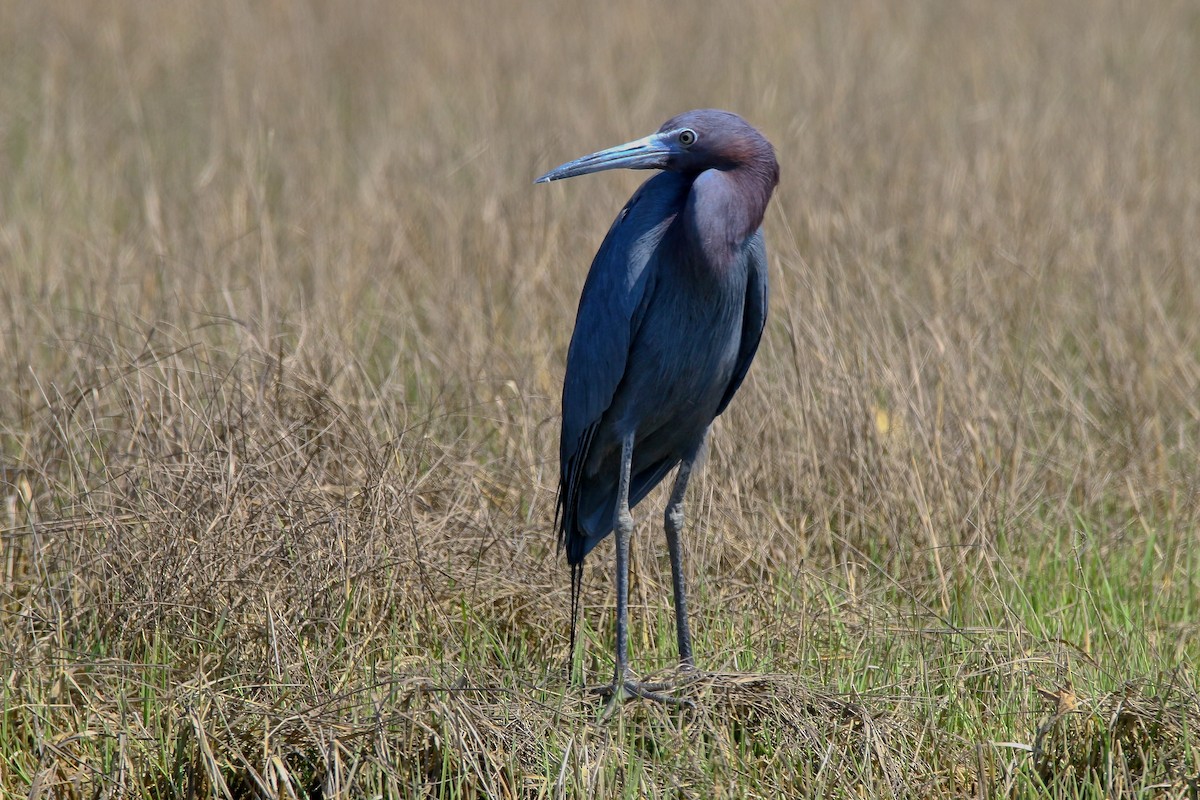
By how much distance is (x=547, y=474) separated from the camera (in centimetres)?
431

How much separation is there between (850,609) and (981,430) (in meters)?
0.94

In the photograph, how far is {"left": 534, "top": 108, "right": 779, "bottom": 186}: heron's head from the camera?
10.3 feet

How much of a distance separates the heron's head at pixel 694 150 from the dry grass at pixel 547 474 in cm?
108

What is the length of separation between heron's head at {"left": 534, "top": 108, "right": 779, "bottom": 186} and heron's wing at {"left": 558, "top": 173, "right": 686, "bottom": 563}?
0.45 feet

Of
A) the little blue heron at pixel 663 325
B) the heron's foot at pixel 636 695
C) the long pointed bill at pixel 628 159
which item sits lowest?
the heron's foot at pixel 636 695

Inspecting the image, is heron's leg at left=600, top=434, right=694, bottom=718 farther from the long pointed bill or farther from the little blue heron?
the long pointed bill

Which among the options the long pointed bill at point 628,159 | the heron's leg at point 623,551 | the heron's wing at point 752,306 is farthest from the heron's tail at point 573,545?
the long pointed bill at point 628,159

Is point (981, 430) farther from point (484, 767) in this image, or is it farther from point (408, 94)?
point (408, 94)

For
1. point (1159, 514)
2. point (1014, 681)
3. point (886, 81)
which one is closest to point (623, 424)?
point (1014, 681)

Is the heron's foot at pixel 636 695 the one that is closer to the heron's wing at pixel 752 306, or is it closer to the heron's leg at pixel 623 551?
the heron's leg at pixel 623 551

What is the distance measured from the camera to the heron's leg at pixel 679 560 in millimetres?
3395

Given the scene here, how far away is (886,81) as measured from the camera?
801 cm

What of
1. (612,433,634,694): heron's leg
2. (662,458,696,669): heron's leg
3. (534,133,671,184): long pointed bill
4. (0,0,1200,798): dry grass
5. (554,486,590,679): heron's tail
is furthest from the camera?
(554,486,590,679): heron's tail

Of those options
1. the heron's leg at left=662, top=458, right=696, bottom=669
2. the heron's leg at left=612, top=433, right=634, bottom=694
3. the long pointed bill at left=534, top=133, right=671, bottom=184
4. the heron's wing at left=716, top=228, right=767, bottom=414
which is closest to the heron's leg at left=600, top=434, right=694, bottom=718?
the heron's leg at left=612, top=433, right=634, bottom=694
